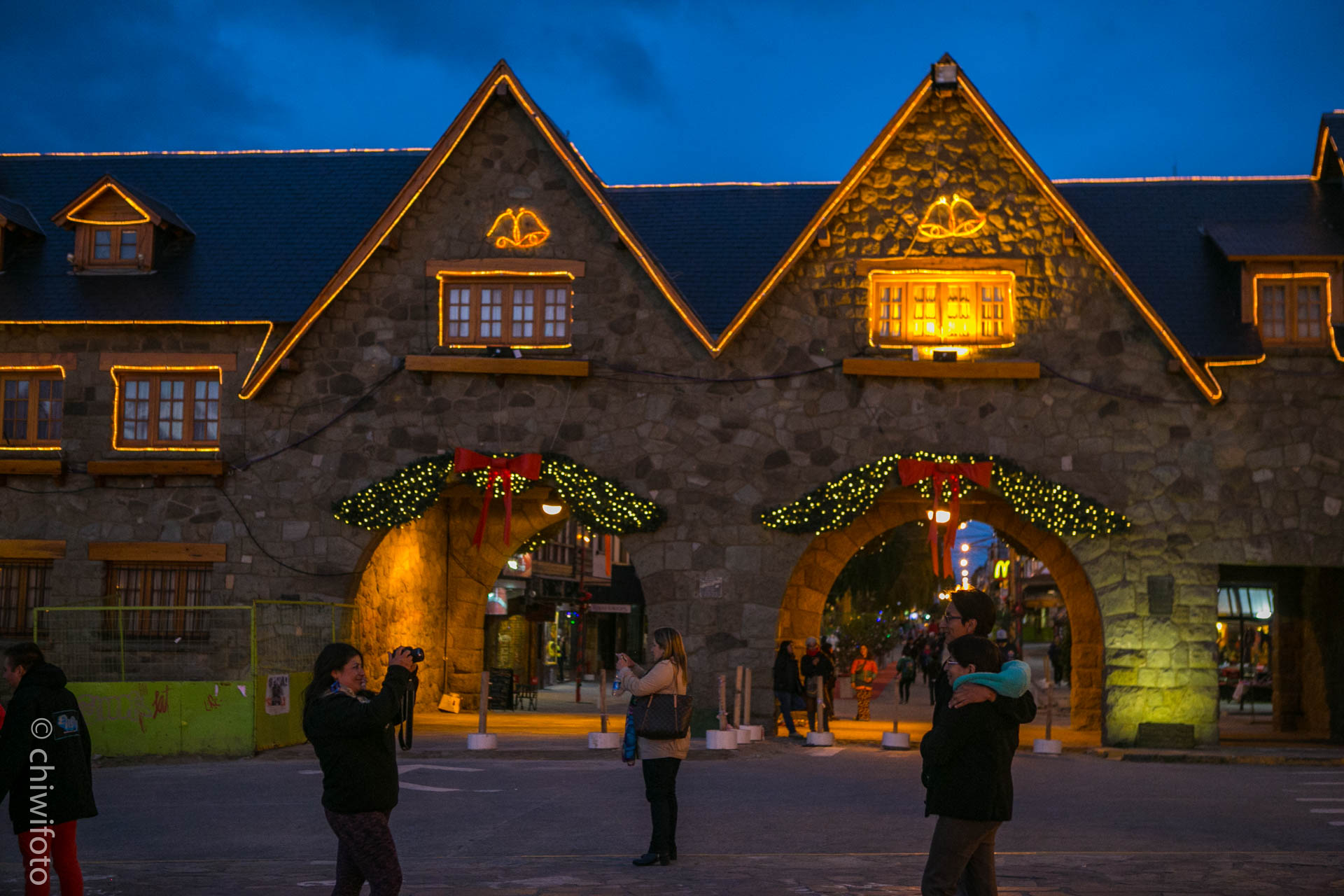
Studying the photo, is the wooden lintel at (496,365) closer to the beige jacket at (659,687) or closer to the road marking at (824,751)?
the road marking at (824,751)

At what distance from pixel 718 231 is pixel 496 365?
16.9 feet

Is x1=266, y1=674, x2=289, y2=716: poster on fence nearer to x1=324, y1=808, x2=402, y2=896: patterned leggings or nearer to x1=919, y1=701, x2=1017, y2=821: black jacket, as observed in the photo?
x1=324, y1=808, x2=402, y2=896: patterned leggings

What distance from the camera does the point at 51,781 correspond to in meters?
7.64

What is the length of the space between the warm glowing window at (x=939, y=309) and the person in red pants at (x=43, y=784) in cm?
1591

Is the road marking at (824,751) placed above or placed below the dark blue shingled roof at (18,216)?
below

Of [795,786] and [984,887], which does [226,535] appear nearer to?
[795,786]

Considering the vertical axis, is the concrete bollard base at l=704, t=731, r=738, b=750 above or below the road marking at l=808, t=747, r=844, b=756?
above

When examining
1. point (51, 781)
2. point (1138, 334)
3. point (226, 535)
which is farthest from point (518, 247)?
point (51, 781)

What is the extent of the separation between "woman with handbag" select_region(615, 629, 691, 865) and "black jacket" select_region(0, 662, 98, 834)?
3.77 metres

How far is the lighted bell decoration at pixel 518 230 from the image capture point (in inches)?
879

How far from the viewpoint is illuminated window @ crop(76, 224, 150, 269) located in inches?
944

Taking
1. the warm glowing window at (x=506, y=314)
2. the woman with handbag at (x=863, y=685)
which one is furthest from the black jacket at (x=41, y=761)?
the woman with handbag at (x=863, y=685)

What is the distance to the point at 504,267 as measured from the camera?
22.2 m

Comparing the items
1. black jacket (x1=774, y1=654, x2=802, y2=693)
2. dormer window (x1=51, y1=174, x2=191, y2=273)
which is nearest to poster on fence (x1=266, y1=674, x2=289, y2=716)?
black jacket (x1=774, y1=654, x2=802, y2=693)
